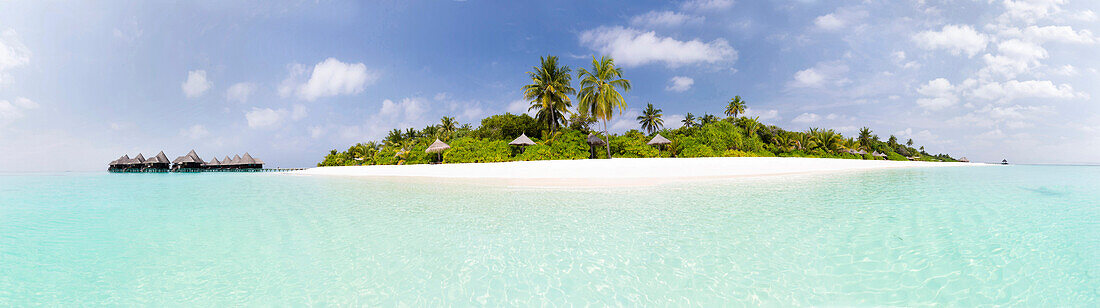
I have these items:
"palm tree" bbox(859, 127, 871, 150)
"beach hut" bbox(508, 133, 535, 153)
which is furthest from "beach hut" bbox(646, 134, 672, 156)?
"palm tree" bbox(859, 127, 871, 150)

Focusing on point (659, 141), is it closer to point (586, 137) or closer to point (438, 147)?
point (586, 137)

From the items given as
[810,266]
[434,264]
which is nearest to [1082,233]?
[810,266]

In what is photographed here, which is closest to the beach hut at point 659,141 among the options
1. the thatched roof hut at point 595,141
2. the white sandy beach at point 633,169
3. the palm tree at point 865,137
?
the thatched roof hut at point 595,141

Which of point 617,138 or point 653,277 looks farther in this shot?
point 617,138

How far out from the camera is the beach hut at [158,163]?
151 ft

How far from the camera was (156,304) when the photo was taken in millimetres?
3088

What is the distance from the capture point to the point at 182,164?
4841cm

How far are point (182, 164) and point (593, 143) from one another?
55075 mm

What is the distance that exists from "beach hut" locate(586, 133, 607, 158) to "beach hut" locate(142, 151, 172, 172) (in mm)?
54560

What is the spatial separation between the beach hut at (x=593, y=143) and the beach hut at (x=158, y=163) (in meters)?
54.6

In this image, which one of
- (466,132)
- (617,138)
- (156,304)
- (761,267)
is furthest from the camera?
(466,132)

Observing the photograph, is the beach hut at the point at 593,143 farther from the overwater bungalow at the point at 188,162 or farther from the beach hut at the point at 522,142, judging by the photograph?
the overwater bungalow at the point at 188,162

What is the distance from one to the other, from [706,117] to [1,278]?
54.7 metres

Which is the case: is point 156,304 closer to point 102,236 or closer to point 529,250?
point 529,250
